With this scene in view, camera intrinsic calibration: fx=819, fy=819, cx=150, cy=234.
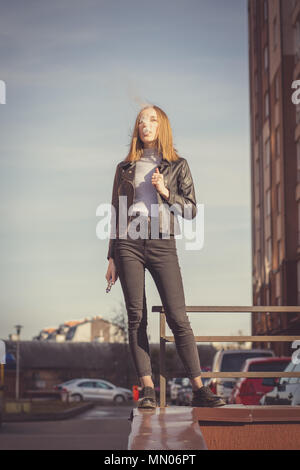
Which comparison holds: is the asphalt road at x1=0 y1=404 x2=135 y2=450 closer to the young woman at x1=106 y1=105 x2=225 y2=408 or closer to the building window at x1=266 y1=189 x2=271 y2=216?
the young woman at x1=106 y1=105 x2=225 y2=408

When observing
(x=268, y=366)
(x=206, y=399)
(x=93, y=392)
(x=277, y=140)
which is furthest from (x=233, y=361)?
(x=93, y=392)

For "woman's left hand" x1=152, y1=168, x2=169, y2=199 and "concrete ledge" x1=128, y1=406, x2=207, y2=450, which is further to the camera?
"woman's left hand" x1=152, y1=168, x2=169, y2=199

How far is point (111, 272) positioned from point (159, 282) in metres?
0.38

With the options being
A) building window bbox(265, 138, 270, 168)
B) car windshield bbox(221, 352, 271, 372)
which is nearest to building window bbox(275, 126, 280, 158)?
building window bbox(265, 138, 270, 168)

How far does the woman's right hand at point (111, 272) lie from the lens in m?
5.65

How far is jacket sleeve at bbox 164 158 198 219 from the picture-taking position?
217 inches

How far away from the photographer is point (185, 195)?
560cm

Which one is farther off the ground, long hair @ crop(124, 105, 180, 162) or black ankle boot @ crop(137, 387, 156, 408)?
long hair @ crop(124, 105, 180, 162)

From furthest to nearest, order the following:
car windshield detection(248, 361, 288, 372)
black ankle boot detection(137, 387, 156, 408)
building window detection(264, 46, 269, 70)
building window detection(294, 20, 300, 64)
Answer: building window detection(264, 46, 269, 70), building window detection(294, 20, 300, 64), car windshield detection(248, 361, 288, 372), black ankle boot detection(137, 387, 156, 408)

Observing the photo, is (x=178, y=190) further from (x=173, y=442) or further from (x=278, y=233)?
(x=278, y=233)

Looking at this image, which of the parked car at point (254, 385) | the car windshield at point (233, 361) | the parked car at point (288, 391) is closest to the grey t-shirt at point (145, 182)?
the parked car at point (288, 391)

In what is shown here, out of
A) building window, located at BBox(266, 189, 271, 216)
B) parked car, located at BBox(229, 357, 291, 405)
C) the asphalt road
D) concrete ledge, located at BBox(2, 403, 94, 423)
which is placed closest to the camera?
parked car, located at BBox(229, 357, 291, 405)

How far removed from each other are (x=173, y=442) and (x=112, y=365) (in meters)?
87.8

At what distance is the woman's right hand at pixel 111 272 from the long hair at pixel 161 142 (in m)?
0.72
